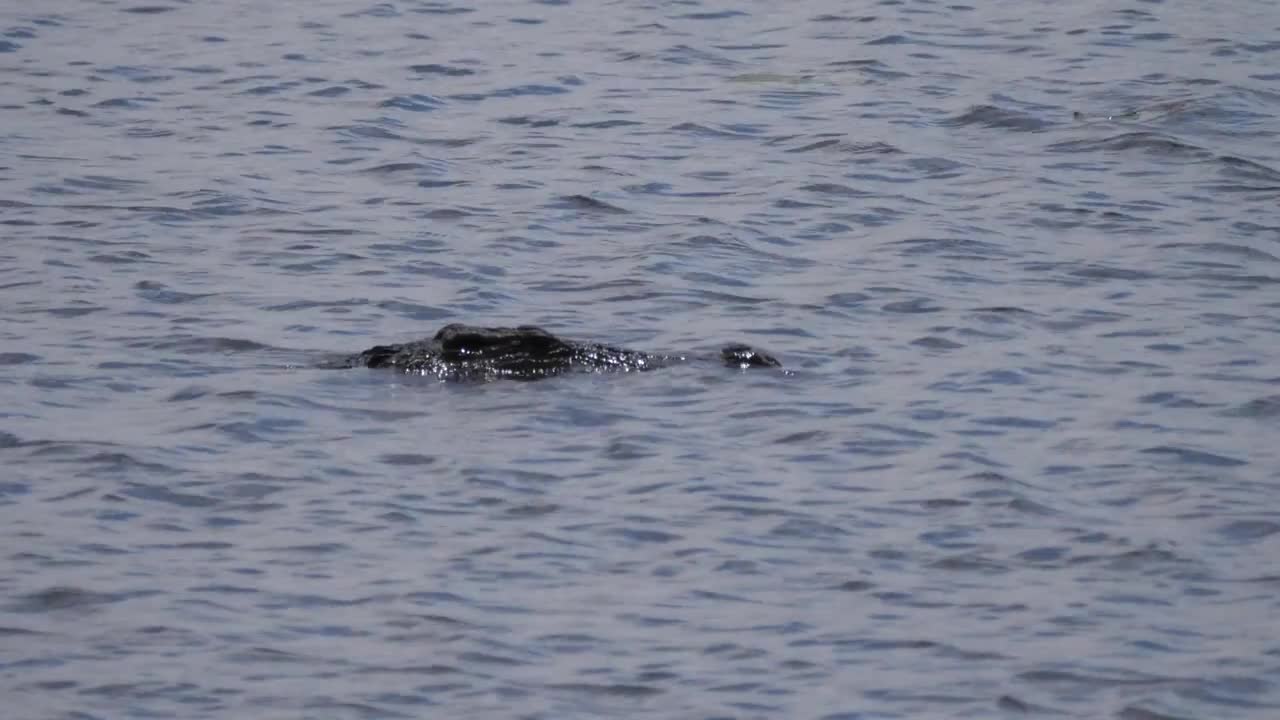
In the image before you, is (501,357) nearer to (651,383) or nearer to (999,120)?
(651,383)

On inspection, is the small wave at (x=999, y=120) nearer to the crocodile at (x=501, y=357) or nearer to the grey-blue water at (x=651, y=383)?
the grey-blue water at (x=651, y=383)

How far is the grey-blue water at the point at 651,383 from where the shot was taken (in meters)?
7.89

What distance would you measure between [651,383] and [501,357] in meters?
0.69

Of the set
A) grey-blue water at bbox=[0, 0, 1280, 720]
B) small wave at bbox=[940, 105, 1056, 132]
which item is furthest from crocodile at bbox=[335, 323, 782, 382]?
small wave at bbox=[940, 105, 1056, 132]

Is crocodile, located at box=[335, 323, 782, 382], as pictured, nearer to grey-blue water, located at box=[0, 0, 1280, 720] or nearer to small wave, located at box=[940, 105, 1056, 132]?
grey-blue water, located at box=[0, 0, 1280, 720]

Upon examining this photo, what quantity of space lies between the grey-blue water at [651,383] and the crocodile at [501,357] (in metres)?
0.14

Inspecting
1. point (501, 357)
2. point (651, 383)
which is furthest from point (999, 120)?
point (501, 357)

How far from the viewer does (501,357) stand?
1085 cm

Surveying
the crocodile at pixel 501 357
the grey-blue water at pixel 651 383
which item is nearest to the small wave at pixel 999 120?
the grey-blue water at pixel 651 383

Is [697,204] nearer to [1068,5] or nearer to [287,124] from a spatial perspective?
[287,124]

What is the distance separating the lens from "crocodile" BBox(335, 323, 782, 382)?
10.8 m

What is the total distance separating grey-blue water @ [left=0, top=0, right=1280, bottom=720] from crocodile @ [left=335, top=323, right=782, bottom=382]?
0.14 m

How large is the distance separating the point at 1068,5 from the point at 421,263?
9.17 meters

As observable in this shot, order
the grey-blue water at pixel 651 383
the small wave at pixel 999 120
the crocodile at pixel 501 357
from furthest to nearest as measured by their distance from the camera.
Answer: the small wave at pixel 999 120
the crocodile at pixel 501 357
the grey-blue water at pixel 651 383
